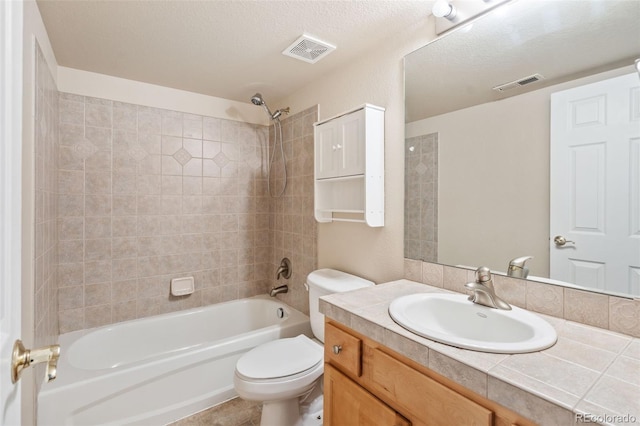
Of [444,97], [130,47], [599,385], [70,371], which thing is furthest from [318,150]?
[70,371]

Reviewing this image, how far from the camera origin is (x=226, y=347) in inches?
75.2

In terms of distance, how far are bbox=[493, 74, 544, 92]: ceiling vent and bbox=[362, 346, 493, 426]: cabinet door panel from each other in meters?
1.14

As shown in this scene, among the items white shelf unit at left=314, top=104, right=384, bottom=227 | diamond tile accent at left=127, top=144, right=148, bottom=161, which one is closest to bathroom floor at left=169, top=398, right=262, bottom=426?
white shelf unit at left=314, top=104, right=384, bottom=227

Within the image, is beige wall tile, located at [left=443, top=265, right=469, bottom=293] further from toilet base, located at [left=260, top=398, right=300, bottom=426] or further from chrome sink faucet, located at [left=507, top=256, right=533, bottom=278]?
toilet base, located at [left=260, top=398, right=300, bottom=426]

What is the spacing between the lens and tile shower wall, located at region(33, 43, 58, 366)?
1.43m

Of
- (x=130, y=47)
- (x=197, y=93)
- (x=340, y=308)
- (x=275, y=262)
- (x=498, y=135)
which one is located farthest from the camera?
(x=275, y=262)

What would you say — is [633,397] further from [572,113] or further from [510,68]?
[510,68]

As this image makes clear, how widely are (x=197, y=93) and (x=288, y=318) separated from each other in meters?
1.98

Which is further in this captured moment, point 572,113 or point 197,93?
point 197,93

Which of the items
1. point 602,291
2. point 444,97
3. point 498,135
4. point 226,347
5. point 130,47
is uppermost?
point 130,47

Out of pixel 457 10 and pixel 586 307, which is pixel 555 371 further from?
pixel 457 10

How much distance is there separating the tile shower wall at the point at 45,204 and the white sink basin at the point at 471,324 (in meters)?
1.66

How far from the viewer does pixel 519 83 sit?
1198 mm

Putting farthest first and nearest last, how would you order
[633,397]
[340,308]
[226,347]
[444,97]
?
[226,347] → [444,97] → [340,308] → [633,397]
